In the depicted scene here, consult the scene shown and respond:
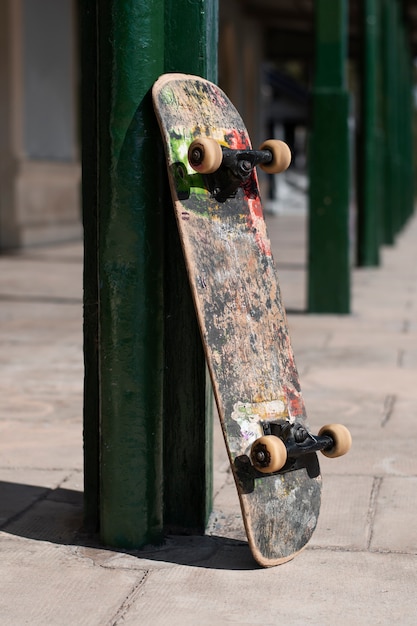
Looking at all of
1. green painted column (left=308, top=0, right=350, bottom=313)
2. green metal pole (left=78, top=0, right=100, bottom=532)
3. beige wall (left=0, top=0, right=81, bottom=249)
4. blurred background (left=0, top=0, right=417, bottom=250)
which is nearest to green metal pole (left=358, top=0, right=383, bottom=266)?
blurred background (left=0, top=0, right=417, bottom=250)

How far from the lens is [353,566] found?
9.96 feet

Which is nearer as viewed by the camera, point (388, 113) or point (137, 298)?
point (137, 298)

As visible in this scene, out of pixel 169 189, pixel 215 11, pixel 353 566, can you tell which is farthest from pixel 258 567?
pixel 215 11

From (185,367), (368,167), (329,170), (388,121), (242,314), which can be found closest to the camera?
(242,314)

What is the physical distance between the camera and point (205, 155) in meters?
2.85

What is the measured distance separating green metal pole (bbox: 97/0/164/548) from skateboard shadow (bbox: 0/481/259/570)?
0.38 ft

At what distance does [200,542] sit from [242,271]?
772 millimetres

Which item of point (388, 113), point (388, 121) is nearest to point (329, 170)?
point (388, 113)

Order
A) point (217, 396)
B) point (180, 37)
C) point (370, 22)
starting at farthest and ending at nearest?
point (370, 22), point (180, 37), point (217, 396)

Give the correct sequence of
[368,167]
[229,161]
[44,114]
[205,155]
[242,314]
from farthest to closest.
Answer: [44,114] < [368,167] < [242,314] < [229,161] < [205,155]

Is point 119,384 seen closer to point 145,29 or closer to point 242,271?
point 242,271

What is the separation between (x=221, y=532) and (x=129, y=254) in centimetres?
87

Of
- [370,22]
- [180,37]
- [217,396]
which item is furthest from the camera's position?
[370,22]

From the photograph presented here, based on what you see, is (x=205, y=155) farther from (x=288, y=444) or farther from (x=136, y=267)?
(x=288, y=444)
